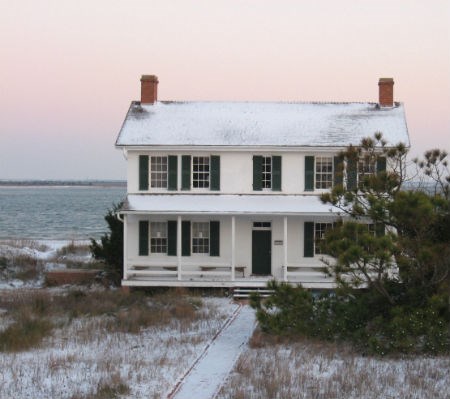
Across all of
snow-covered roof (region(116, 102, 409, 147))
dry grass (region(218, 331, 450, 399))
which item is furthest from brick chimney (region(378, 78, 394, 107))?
dry grass (region(218, 331, 450, 399))

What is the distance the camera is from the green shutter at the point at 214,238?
2311 cm

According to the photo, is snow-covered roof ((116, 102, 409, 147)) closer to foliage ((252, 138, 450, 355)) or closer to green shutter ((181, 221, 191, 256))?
green shutter ((181, 221, 191, 256))

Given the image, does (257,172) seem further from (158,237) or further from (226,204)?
(158,237)

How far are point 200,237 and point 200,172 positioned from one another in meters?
2.18

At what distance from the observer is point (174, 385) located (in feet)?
37.3

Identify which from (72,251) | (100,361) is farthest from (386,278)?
(72,251)

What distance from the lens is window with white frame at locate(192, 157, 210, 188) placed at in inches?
909

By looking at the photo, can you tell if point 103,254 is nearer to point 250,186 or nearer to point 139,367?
point 250,186

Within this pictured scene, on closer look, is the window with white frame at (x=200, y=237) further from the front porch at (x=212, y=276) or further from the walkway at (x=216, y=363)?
the walkway at (x=216, y=363)

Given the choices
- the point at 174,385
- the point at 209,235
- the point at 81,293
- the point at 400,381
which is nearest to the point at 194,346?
the point at 174,385

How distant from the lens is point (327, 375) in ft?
39.6

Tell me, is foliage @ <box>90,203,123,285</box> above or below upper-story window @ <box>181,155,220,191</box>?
below

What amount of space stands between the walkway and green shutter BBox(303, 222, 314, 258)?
5735 millimetres

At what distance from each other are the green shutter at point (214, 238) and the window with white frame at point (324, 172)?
3.60 metres
